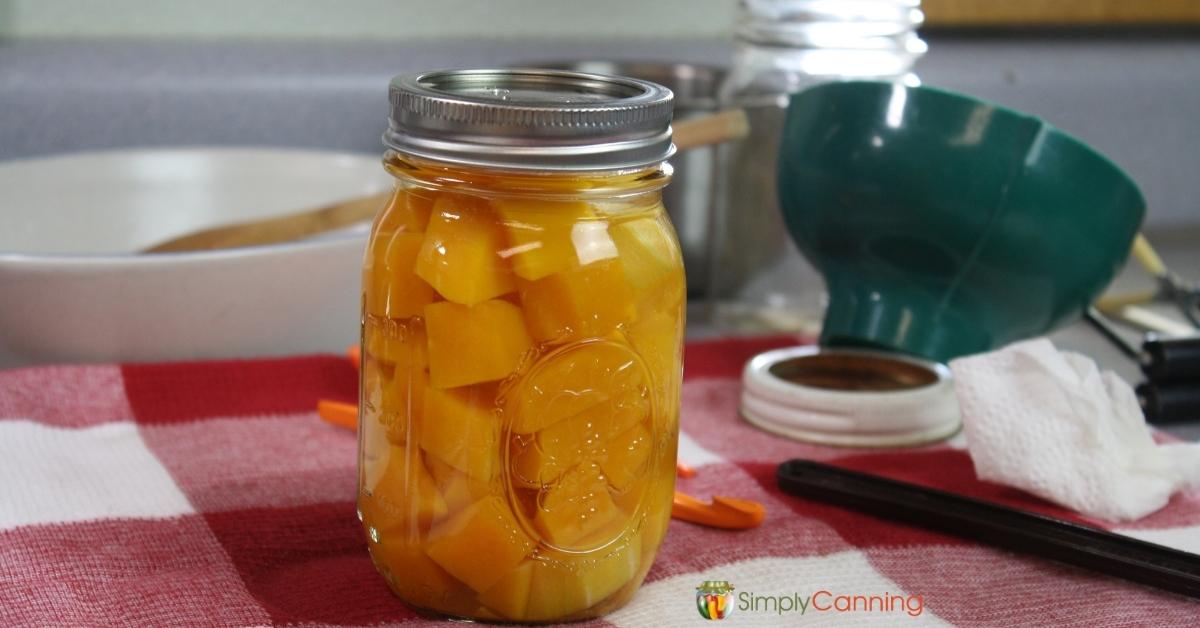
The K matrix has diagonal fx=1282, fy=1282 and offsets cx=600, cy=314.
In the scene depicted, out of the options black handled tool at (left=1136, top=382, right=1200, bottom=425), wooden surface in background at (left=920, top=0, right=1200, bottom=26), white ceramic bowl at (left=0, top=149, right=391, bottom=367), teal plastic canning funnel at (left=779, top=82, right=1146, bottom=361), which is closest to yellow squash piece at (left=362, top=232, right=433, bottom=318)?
white ceramic bowl at (left=0, top=149, right=391, bottom=367)

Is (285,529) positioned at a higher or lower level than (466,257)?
lower

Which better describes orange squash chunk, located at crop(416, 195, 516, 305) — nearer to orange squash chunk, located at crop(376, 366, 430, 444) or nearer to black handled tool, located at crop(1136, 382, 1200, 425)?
orange squash chunk, located at crop(376, 366, 430, 444)

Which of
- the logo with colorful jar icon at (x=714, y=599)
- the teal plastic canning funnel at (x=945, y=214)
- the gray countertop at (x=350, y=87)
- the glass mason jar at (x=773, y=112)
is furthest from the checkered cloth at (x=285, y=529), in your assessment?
the gray countertop at (x=350, y=87)

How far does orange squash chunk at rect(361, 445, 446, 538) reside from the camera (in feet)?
1.46

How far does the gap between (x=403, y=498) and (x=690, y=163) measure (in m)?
0.51

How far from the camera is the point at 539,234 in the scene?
427 millimetres

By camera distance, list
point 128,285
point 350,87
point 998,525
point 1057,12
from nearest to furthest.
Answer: point 998,525 < point 128,285 < point 350,87 < point 1057,12

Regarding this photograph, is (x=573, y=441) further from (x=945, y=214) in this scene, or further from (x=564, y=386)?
(x=945, y=214)

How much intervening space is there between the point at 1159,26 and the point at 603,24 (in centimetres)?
65

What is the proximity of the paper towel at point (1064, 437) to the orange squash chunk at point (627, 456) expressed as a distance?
0.20 m

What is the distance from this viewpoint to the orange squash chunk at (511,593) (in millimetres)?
443

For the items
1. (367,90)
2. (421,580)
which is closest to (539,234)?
(421,580)

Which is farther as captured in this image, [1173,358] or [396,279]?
[1173,358]

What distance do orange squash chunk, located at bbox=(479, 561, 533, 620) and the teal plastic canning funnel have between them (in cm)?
35
